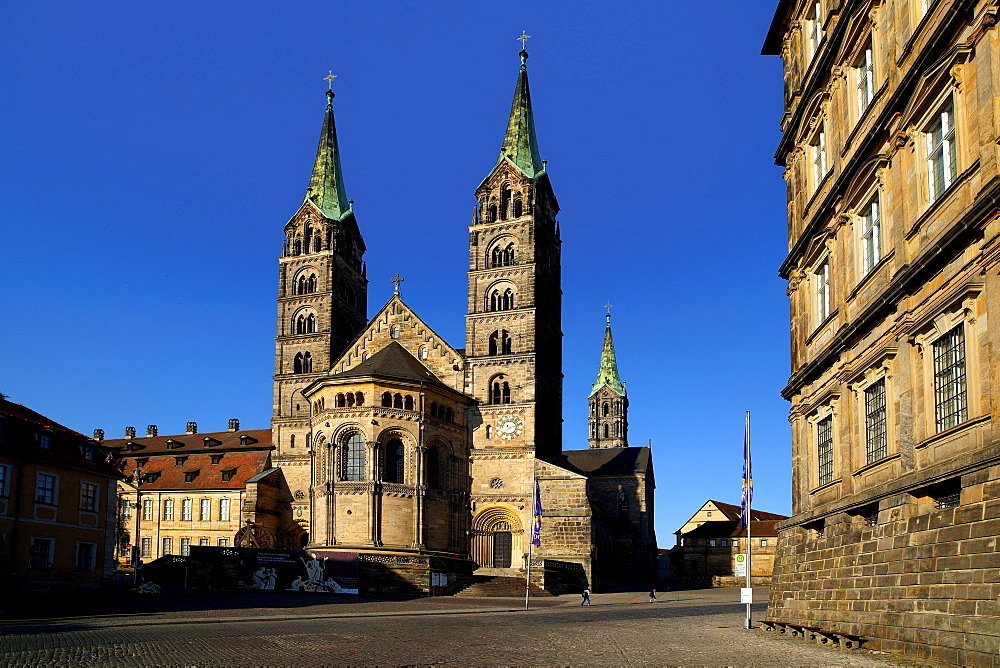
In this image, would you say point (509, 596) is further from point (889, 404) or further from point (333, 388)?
point (889, 404)

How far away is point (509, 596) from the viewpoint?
180ft

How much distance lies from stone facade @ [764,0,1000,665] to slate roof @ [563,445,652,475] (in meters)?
61.0

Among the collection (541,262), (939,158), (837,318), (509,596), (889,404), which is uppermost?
(541,262)

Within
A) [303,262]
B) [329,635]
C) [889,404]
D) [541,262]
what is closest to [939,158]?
[889,404]

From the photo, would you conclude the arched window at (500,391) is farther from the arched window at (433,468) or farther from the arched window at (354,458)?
the arched window at (354,458)

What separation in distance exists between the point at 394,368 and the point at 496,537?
43.0 feet

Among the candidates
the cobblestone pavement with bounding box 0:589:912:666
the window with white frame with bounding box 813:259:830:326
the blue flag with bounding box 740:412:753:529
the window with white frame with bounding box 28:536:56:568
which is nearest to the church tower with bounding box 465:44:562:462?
the window with white frame with bounding box 28:536:56:568

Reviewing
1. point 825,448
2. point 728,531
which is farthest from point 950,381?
point 728,531

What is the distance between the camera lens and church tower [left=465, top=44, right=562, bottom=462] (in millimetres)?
65375

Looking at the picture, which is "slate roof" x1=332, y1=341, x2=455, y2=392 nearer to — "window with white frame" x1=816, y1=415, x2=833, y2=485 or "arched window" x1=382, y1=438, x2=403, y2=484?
"arched window" x1=382, y1=438, x2=403, y2=484

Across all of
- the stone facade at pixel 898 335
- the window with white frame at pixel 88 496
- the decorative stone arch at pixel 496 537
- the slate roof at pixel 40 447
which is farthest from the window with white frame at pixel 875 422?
the decorative stone arch at pixel 496 537

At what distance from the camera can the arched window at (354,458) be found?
6006cm

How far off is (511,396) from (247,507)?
19.2 m

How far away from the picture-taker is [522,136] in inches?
2874
